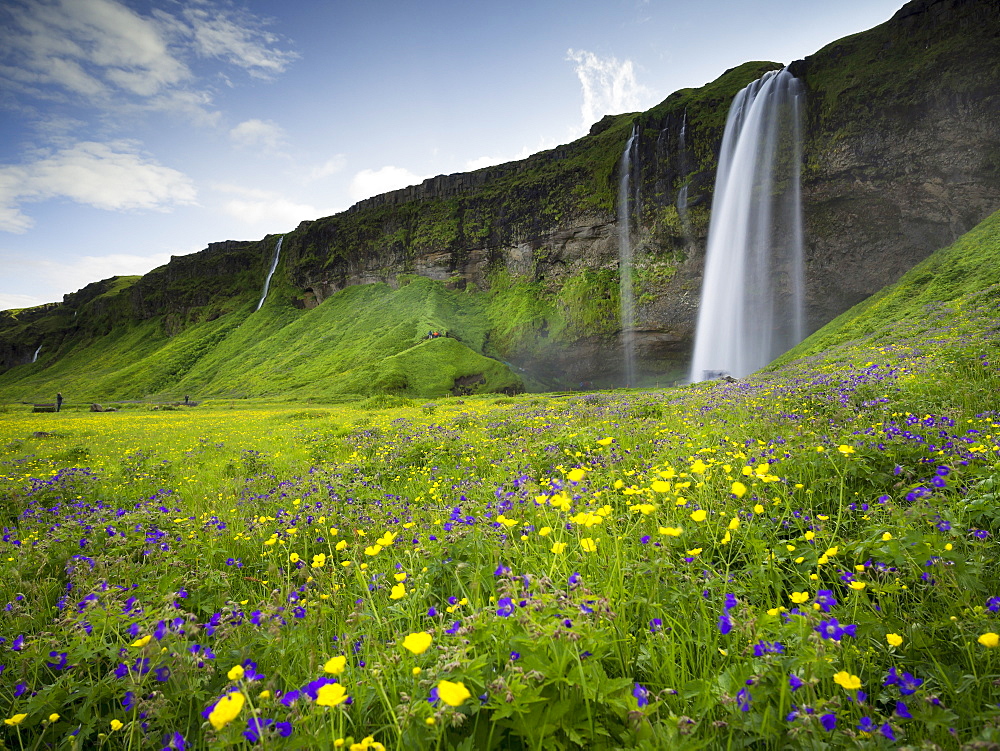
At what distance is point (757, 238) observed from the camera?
43750mm

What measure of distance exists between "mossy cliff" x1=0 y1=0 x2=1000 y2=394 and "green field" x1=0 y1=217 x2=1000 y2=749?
140ft

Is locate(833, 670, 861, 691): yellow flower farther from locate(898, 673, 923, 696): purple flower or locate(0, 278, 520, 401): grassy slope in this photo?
locate(0, 278, 520, 401): grassy slope

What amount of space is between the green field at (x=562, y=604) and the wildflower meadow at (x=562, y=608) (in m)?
0.02

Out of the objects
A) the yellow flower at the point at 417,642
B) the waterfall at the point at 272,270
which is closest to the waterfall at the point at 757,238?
the yellow flower at the point at 417,642

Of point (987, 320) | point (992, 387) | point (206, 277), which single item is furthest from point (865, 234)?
point (206, 277)

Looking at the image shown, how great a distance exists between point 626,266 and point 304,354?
50.8 meters

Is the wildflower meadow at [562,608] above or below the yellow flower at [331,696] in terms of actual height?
below

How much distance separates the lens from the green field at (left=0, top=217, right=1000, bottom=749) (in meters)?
1.47

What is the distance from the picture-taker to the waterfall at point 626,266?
53.5 m

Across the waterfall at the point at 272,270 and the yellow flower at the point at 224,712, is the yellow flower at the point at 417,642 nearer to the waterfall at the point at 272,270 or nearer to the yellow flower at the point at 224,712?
the yellow flower at the point at 224,712

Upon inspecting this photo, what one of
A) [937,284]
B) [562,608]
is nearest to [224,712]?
[562,608]

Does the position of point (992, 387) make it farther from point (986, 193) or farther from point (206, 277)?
point (206, 277)

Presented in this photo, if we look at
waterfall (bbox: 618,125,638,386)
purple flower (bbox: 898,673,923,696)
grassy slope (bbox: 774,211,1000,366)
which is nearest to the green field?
purple flower (bbox: 898,673,923,696)

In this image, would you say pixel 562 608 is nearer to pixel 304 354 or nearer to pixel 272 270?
pixel 304 354
